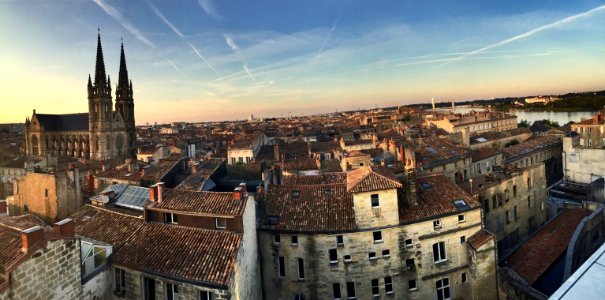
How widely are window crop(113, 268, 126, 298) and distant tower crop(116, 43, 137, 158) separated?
261 ft

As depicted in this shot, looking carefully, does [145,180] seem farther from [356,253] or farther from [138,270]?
[356,253]

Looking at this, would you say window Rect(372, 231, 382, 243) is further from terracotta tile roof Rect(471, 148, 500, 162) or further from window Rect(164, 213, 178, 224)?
terracotta tile roof Rect(471, 148, 500, 162)

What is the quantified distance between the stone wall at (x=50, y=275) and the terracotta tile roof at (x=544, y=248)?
24.6 metres

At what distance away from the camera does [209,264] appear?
16.6 metres

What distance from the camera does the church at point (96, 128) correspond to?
88125mm

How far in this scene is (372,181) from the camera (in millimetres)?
22469

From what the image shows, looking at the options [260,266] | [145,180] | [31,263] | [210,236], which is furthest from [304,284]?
[145,180]

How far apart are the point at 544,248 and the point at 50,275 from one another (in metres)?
29.5

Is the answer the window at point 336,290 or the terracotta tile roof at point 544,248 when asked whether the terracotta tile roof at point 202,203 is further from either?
the terracotta tile roof at point 544,248

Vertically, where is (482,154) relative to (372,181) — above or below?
below

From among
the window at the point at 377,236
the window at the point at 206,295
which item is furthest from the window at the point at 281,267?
the window at the point at 206,295

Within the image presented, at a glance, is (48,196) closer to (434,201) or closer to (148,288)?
(148,288)

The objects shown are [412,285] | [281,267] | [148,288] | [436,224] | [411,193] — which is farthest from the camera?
[411,193]

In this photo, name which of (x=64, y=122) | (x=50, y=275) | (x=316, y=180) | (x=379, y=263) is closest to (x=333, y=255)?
(x=379, y=263)
